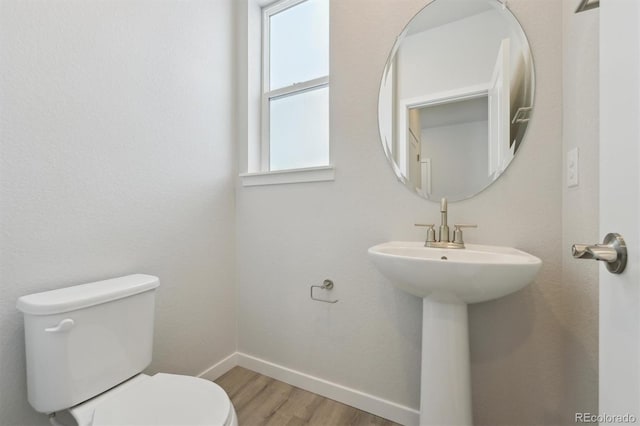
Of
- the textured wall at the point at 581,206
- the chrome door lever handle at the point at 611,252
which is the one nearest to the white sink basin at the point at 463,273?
the textured wall at the point at 581,206

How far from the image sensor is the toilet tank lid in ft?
2.68

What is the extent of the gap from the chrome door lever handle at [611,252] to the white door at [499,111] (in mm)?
781

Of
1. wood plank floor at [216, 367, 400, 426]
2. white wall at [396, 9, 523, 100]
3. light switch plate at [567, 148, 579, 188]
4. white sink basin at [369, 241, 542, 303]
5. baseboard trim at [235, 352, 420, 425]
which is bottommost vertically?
wood plank floor at [216, 367, 400, 426]

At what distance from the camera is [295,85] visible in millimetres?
1730

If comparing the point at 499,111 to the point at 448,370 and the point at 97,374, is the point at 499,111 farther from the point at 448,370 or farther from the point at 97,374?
the point at 97,374

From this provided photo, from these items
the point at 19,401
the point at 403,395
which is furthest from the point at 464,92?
the point at 19,401

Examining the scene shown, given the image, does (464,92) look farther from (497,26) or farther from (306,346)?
(306,346)

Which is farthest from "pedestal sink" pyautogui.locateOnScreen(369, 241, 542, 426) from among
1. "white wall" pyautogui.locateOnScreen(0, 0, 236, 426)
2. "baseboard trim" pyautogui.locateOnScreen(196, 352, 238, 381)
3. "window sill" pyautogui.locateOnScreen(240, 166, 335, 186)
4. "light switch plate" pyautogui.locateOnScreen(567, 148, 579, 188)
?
"baseboard trim" pyautogui.locateOnScreen(196, 352, 238, 381)

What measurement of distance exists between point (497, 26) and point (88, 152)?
1.73m

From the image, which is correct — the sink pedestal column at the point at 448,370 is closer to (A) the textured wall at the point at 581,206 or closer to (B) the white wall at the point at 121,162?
(A) the textured wall at the point at 581,206

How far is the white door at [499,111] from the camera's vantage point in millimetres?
1090

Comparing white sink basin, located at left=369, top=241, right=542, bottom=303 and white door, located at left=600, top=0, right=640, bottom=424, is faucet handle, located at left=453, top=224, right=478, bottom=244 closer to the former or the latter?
white sink basin, located at left=369, top=241, right=542, bottom=303

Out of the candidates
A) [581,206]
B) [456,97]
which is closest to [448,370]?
[581,206]

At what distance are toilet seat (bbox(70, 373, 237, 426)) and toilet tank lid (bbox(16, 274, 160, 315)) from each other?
1.05ft
